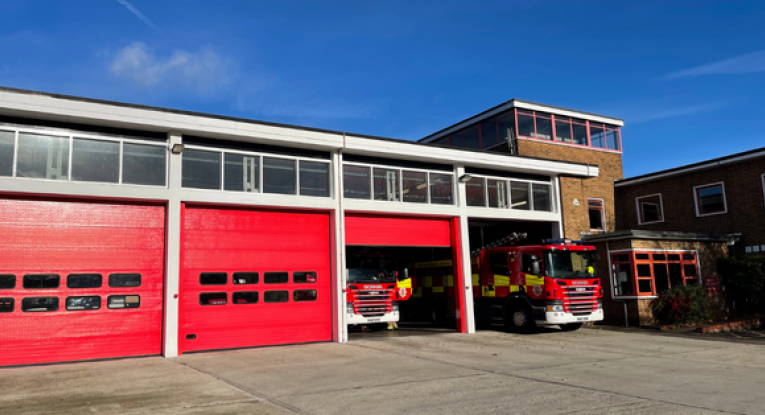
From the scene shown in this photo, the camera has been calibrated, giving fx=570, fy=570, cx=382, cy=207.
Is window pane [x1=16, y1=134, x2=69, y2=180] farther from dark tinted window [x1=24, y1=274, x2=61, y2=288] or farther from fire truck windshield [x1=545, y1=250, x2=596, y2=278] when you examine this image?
fire truck windshield [x1=545, y1=250, x2=596, y2=278]

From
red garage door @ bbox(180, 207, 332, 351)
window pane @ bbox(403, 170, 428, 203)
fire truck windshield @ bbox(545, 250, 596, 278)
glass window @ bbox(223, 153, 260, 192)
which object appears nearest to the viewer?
red garage door @ bbox(180, 207, 332, 351)

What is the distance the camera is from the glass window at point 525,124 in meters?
23.7

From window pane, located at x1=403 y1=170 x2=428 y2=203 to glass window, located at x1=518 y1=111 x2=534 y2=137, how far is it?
29.2ft

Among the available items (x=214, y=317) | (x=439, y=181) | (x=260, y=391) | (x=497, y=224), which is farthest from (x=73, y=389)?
(x=497, y=224)

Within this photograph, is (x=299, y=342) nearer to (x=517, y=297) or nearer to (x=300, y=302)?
(x=300, y=302)

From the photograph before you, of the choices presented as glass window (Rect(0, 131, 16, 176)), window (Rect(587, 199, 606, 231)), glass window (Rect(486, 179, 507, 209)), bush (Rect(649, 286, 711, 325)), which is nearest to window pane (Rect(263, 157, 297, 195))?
glass window (Rect(0, 131, 16, 176))

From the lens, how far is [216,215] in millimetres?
13156

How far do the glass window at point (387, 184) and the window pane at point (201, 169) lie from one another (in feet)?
14.1

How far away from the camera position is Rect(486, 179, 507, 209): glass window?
17.5m

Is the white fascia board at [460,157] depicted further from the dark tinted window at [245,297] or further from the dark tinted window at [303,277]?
the dark tinted window at [245,297]

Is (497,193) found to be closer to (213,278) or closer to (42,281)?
(213,278)

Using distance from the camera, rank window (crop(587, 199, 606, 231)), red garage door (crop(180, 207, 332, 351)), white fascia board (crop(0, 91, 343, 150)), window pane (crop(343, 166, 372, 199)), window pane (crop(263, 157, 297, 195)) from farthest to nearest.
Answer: window (crop(587, 199, 606, 231)) < window pane (crop(343, 166, 372, 199)) < window pane (crop(263, 157, 297, 195)) < red garage door (crop(180, 207, 332, 351)) < white fascia board (crop(0, 91, 343, 150))

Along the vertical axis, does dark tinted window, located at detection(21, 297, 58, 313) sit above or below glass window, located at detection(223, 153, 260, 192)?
below

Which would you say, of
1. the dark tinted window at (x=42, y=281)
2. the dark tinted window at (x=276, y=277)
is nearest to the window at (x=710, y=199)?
the dark tinted window at (x=276, y=277)
